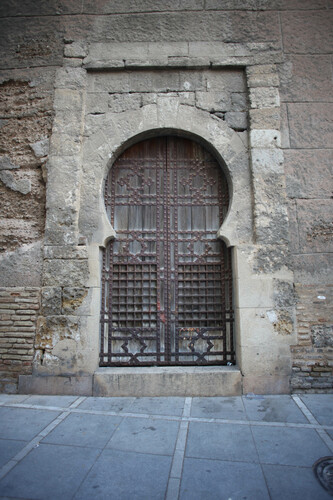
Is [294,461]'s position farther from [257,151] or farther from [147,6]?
[147,6]

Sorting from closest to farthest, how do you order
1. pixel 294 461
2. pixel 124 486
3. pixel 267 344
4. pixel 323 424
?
pixel 124 486
pixel 294 461
pixel 323 424
pixel 267 344

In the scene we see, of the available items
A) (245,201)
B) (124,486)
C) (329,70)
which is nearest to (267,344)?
(245,201)

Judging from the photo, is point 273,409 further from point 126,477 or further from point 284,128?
point 284,128

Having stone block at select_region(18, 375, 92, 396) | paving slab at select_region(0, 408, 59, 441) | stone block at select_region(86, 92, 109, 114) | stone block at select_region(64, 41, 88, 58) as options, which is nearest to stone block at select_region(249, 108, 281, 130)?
stone block at select_region(86, 92, 109, 114)

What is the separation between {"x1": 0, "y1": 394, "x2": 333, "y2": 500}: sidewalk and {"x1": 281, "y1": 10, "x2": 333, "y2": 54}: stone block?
451 centimetres

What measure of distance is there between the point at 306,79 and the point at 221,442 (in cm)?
445

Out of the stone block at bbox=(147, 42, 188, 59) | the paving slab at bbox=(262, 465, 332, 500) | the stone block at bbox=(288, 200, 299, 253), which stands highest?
the stone block at bbox=(147, 42, 188, 59)

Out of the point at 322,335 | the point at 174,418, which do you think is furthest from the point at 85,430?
the point at 322,335

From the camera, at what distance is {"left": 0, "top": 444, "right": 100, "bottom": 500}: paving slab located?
1.85 m

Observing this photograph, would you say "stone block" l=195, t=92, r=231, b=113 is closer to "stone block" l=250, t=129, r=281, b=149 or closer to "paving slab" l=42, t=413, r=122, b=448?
"stone block" l=250, t=129, r=281, b=149

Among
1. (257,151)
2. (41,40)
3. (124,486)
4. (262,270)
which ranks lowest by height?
(124,486)

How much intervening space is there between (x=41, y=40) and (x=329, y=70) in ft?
13.2

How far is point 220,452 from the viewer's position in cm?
231

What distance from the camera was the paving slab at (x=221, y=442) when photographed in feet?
7.43
